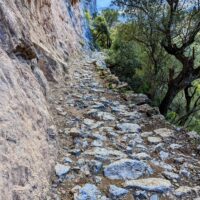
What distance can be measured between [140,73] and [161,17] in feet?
12.3

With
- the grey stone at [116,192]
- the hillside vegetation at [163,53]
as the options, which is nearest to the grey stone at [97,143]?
the grey stone at [116,192]

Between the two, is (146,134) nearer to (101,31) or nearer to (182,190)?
(182,190)

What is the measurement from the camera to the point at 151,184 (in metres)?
4.39

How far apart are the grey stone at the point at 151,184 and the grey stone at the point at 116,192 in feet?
0.47

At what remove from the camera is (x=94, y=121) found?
22.6 feet

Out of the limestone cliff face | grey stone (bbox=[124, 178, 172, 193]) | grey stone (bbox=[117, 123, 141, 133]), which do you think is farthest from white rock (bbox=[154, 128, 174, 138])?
the limestone cliff face

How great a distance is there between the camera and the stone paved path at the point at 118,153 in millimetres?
4254

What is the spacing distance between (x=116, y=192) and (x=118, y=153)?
1.22m

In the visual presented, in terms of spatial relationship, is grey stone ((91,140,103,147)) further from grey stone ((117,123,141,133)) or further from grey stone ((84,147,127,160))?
grey stone ((117,123,141,133))

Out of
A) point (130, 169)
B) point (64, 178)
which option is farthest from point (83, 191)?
point (130, 169)

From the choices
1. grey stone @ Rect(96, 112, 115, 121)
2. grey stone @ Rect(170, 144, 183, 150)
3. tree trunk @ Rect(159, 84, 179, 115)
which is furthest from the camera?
tree trunk @ Rect(159, 84, 179, 115)

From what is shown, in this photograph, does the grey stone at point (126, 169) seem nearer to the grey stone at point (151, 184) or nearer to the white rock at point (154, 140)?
the grey stone at point (151, 184)

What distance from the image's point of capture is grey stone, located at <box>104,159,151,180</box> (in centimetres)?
459

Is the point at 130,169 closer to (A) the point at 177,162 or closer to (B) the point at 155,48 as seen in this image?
(A) the point at 177,162
